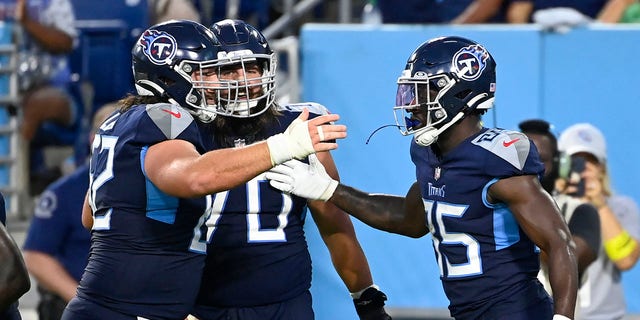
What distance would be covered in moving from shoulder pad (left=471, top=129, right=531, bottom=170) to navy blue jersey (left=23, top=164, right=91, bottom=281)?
2.34 meters

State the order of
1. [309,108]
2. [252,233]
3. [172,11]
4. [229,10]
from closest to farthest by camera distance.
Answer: [252,233]
[309,108]
[172,11]
[229,10]

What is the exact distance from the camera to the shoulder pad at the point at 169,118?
374 centimetres

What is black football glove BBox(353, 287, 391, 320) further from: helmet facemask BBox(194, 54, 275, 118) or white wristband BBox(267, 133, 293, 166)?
white wristband BBox(267, 133, 293, 166)

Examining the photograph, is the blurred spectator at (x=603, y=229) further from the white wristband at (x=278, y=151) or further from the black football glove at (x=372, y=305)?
the white wristband at (x=278, y=151)

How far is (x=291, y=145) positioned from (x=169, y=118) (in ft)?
1.34

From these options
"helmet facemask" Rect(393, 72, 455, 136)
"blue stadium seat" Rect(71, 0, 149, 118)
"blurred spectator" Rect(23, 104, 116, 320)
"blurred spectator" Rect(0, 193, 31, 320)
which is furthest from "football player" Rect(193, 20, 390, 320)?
"blue stadium seat" Rect(71, 0, 149, 118)

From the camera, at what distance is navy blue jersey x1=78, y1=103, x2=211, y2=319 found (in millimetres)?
3807

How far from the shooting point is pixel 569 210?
5398mm

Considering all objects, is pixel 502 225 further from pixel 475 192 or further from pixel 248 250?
pixel 248 250

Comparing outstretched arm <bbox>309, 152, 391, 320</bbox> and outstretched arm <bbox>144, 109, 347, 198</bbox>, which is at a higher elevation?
outstretched arm <bbox>144, 109, 347, 198</bbox>

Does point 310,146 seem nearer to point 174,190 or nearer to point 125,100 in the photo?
point 174,190

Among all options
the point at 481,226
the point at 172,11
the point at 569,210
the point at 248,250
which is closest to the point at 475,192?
Result: the point at 481,226

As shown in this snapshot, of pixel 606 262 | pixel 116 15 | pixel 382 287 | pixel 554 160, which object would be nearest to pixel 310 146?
pixel 554 160

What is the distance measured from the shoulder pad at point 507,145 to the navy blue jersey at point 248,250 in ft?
2.30
